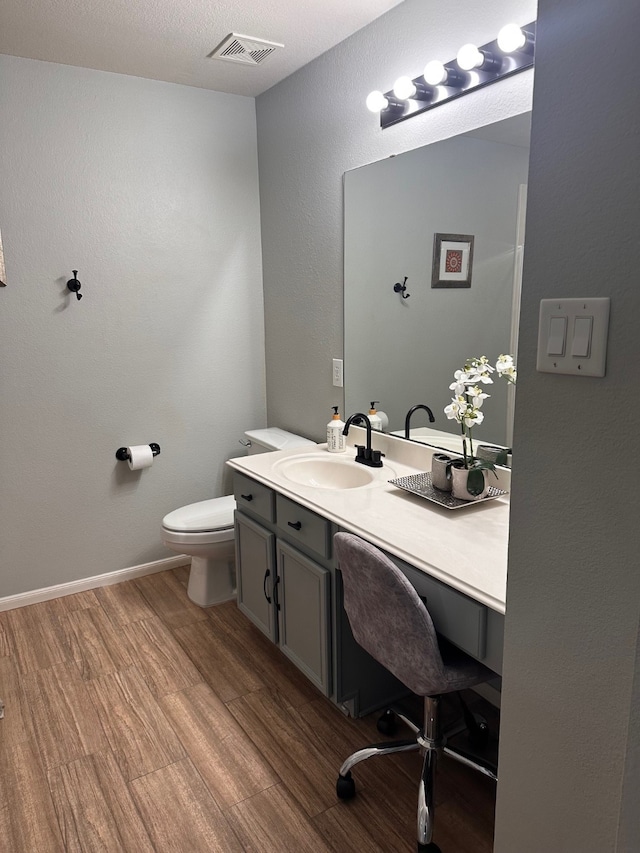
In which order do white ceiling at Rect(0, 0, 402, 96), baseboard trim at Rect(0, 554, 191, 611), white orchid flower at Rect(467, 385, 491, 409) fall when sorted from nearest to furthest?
white orchid flower at Rect(467, 385, 491, 409) < white ceiling at Rect(0, 0, 402, 96) < baseboard trim at Rect(0, 554, 191, 611)

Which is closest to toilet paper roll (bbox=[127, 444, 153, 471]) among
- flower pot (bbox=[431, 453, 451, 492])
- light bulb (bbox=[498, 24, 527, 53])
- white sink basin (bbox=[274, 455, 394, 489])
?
white sink basin (bbox=[274, 455, 394, 489])

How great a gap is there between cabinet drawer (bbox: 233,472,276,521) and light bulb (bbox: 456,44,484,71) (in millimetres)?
1528

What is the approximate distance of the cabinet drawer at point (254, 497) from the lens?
7.44ft

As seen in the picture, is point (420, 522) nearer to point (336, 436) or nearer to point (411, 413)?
point (411, 413)

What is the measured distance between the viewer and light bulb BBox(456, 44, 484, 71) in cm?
187

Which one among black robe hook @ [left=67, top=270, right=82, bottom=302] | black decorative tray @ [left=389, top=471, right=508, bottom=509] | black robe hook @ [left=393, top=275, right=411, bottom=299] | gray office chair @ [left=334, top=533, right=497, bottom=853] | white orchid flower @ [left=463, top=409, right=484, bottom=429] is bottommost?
gray office chair @ [left=334, top=533, right=497, bottom=853]

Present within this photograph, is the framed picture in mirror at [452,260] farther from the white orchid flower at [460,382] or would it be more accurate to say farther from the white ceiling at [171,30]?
the white ceiling at [171,30]

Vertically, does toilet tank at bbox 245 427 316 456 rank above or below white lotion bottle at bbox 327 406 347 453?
below

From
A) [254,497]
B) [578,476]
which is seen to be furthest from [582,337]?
[254,497]

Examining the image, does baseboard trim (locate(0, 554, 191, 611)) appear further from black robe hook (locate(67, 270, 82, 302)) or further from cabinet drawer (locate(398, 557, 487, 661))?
cabinet drawer (locate(398, 557, 487, 661))

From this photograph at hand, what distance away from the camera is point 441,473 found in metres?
2.02

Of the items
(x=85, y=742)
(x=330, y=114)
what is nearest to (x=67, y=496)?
(x=85, y=742)

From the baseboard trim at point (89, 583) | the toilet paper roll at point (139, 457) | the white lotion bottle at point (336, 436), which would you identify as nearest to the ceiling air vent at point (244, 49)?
the white lotion bottle at point (336, 436)

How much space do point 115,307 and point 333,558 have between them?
69.3 inches
